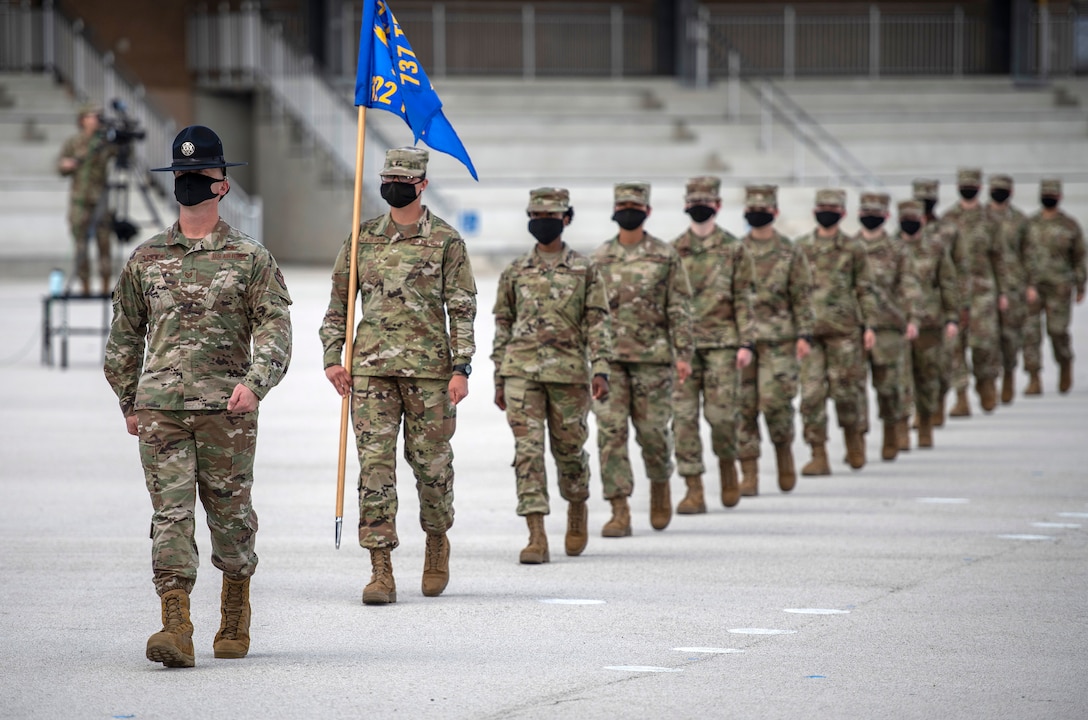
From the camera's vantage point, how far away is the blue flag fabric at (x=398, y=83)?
32.5 feet

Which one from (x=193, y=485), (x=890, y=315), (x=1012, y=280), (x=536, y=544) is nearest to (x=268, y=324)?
(x=193, y=485)

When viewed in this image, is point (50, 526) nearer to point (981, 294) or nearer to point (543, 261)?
point (543, 261)

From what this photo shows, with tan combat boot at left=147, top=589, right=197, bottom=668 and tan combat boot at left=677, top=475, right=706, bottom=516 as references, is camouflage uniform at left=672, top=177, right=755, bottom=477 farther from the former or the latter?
tan combat boot at left=147, top=589, right=197, bottom=668

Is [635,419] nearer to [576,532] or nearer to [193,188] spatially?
[576,532]

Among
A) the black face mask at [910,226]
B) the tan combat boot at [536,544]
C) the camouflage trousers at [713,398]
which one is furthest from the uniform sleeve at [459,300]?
the black face mask at [910,226]

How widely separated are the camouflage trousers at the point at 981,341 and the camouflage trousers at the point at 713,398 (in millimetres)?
6050

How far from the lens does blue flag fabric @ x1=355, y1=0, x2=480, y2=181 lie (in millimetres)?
9906

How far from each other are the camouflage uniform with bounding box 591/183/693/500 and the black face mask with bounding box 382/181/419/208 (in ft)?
7.47

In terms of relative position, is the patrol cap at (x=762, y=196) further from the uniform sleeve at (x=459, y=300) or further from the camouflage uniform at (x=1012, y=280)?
the camouflage uniform at (x=1012, y=280)

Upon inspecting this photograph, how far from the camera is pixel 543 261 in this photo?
10.4 metres

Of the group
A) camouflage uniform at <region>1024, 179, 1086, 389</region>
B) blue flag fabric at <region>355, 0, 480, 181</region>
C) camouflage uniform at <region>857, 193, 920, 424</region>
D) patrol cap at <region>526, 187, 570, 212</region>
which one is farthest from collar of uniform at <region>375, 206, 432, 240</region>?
camouflage uniform at <region>1024, 179, 1086, 389</region>

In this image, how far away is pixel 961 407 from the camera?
59.5ft

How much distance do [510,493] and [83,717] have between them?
6462mm

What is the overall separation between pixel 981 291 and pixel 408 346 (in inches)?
413
